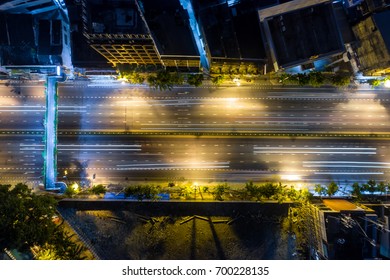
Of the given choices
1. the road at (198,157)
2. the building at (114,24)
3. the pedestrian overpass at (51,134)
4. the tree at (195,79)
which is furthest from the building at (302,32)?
the pedestrian overpass at (51,134)

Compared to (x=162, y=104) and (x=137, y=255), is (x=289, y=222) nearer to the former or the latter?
(x=137, y=255)

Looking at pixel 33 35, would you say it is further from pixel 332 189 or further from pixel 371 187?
pixel 371 187

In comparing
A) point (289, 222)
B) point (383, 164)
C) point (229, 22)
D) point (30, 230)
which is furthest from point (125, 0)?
point (383, 164)

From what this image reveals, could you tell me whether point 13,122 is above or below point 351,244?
above

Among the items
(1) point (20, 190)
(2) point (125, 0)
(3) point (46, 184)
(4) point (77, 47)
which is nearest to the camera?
(2) point (125, 0)

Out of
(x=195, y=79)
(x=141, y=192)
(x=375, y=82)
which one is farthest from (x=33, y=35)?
(x=375, y=82)

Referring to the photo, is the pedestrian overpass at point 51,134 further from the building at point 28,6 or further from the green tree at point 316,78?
the green tree at point 316,78

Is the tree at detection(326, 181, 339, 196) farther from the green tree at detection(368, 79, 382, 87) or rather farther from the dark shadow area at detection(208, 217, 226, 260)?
the dark shadow area at detection(208, 217, 226, 260)
